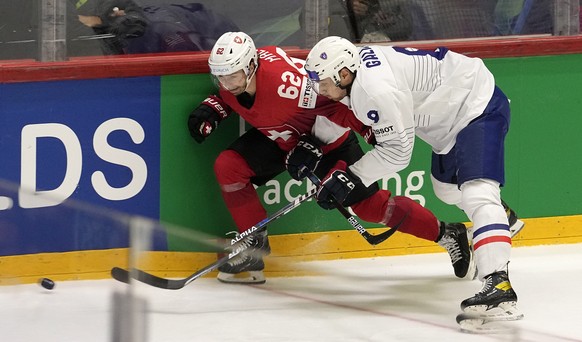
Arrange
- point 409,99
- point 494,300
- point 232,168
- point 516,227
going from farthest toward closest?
1. point 516,227
2. point 232,168
3. point 409,99
4. point 494,300

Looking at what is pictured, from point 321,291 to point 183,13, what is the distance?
1285 millimetres

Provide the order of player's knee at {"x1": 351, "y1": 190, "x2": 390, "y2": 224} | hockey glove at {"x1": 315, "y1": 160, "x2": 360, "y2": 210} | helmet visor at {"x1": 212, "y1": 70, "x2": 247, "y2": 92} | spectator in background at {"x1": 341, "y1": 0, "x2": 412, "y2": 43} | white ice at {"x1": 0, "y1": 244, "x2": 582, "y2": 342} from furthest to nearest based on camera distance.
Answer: spectator in background at {"x1": 341, "y1": 0, "x2": 412, "y2": 43}
player's knee at {"x1": 351, "y1": 190, "x2": 390, "y2": 224}
helmet visor at {"x1": 212, "y1": 70, "x2": 247, "y2": 92}
hockey glove at {"x1": 315, "y1": 160, "x2": 360, "y2": 210}
white ice at {"x1": 0, "y1": 244, "x2": 582, "y2": 342}

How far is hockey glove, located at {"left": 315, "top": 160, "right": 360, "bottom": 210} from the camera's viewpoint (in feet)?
14.1

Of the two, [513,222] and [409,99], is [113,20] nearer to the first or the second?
[409,99]

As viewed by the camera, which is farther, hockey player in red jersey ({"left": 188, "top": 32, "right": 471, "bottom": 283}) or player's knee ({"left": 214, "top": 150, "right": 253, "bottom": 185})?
player's knee ({"left": 214, "top": 150, "right": 253, "bottom": 185})

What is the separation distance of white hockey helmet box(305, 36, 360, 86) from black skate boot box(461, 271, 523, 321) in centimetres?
91

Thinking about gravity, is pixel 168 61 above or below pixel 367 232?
above

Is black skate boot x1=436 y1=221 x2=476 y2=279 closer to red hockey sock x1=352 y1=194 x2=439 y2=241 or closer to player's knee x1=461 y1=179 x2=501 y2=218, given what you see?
red hockey sock x1=352 y1=194 x2=439 y2=241

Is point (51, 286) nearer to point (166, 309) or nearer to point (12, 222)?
point (12, 222)

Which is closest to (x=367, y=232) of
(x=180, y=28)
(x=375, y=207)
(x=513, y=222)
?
(x=375, y=207)

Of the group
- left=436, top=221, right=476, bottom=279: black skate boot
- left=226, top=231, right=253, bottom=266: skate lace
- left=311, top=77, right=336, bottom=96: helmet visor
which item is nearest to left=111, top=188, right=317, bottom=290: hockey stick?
left=226, top=231, right=253, bottom=266: skate lace

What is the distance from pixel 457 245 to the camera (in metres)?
4.83

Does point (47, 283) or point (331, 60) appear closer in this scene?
point (47, 283)

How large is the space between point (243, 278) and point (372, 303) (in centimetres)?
59
